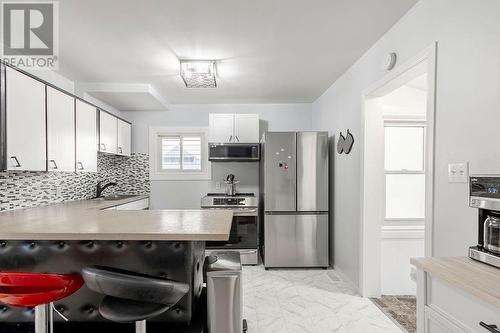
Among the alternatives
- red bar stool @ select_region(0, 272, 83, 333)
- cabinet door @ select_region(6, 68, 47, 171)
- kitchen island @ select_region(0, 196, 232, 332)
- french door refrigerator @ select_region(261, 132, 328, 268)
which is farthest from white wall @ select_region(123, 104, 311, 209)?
red bar stool @ select_region(0, 272, 83, 333)

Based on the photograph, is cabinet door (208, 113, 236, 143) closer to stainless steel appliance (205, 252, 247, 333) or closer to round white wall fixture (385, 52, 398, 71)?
round white wall fixture (385, 52, 398, 71)

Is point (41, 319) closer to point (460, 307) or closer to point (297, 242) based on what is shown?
point (460, 307)

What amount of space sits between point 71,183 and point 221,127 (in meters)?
2.14

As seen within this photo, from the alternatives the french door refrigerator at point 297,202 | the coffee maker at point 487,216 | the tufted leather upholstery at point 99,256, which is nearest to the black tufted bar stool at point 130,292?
the tufted leather upholstery at point 99,256

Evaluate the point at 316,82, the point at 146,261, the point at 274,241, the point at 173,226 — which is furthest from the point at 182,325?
the point at 316,82

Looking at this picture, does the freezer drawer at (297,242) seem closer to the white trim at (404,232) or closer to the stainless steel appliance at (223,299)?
the white trim at (404,232)

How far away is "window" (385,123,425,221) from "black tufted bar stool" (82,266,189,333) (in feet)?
8.92

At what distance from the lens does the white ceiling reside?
195 cm

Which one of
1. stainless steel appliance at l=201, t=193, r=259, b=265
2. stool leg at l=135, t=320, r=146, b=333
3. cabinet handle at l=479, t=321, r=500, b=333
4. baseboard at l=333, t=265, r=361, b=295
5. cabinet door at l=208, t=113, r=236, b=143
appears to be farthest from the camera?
cabinet door at l=208, t=113, r=236, b=143

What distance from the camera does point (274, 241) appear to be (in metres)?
3.62

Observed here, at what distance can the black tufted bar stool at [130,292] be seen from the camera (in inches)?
44.4

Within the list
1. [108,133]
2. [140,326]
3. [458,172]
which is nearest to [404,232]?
[458,172]

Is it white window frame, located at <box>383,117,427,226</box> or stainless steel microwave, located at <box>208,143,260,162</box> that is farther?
stainless steel microwave, located at <box>208,143,260,162</box>

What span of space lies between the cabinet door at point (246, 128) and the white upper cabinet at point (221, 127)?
0.26 ft
